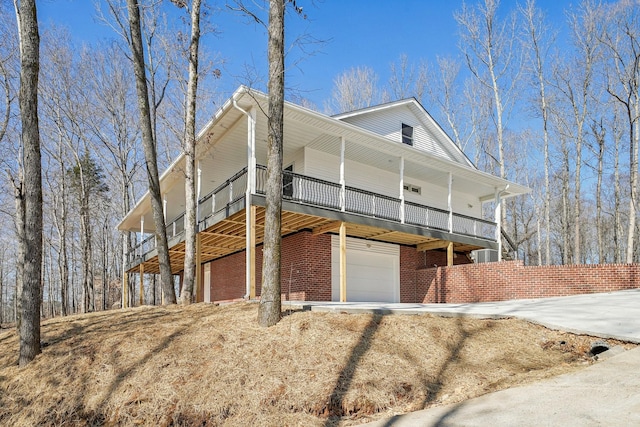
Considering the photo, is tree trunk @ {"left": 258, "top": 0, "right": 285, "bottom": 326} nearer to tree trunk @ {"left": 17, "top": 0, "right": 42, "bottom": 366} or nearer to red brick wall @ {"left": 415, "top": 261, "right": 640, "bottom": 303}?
tree trunk @ {"left": 17, "top": 0, "right": 42, "bottom": 366}

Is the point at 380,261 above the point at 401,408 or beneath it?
above

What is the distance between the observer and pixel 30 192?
258 inches

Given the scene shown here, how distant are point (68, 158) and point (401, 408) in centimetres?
2861

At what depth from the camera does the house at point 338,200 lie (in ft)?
39.5

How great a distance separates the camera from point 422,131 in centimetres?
1833

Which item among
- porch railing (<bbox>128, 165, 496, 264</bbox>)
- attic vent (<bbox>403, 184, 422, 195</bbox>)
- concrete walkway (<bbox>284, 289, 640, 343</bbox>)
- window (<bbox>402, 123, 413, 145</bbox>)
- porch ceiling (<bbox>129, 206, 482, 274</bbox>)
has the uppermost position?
window (<bbox>402, 123, 413, 145</bbox>)

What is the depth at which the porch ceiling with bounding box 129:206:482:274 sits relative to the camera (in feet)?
41.0

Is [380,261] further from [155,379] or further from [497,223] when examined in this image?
[155,379]

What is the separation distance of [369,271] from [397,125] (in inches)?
235

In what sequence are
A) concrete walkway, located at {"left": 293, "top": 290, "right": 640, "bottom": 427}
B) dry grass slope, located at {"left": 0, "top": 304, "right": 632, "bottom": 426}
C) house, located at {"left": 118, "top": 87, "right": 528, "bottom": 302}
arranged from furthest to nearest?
1. house, located at {"left": 118, "top": 87, "right": 528, "bottom": 302}
2. dry grass slope, located at {"left": 0, "top": 304, "right": 632, "bottom": 426}
3. concrete walkway, located at {"left": 293, "top": 290, "right": 640, "bottom": 427}

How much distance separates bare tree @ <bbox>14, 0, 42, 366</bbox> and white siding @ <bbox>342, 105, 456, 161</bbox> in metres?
10.3

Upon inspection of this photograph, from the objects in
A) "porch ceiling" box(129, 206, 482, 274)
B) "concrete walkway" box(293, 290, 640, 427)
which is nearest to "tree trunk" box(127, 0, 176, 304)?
"porch ceiling" box(129, 206, 482, 274)

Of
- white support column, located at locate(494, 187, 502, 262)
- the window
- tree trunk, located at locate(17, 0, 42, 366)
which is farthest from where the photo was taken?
the window

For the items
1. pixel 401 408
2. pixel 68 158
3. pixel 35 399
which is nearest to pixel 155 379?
pixel 35 399
